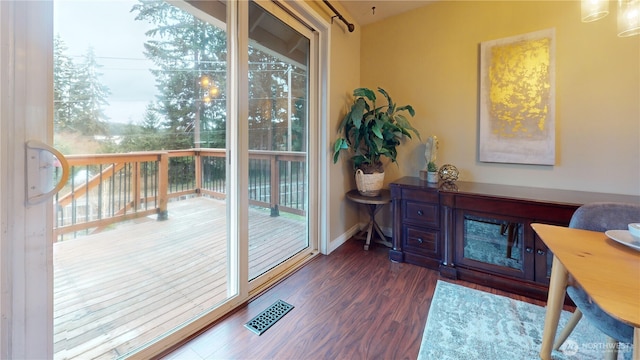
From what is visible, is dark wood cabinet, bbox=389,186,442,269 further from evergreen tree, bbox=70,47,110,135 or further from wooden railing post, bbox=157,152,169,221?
evergreen tree, bbox=70,47,110,135

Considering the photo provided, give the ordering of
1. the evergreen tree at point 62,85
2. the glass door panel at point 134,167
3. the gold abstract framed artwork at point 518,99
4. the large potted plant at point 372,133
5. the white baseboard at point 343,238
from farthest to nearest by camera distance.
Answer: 1. the white baseboard at point 343,238
2. the large potted plant at point 372,133
3. the gold abstract framed artwork at point 518,99
4. the glass door panel at point 134,167
5. the evergreen tree at point 62,85

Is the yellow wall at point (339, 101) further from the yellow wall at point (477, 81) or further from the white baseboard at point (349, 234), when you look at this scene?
the yellow wall at point (477, 81)

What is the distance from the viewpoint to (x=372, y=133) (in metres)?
2.67

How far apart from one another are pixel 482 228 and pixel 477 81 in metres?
1.45

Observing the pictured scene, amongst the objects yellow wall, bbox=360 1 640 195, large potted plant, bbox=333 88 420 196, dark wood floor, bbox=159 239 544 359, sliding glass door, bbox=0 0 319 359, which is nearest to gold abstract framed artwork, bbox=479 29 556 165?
yellow wall, bbox=360 1 640 195

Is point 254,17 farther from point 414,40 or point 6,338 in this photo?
point 6,338

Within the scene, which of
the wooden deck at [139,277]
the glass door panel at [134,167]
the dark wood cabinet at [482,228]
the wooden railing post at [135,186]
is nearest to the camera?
the glass door panel at [134,167]

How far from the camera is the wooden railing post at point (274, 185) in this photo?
2229 mm

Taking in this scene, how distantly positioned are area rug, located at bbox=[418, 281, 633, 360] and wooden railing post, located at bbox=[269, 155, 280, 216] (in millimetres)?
1483

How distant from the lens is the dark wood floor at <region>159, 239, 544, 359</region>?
1.41 m

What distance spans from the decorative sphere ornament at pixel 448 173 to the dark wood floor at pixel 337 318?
0.91 meters

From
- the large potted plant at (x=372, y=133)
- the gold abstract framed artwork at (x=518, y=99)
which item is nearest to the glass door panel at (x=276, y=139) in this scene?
the large potted plant at (x=372, y=133)

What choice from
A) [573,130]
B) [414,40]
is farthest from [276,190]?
[573,130]

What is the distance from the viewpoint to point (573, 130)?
2.14m
